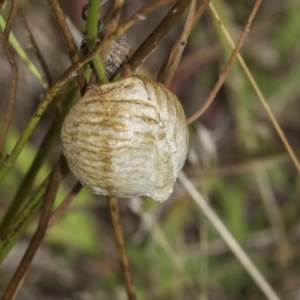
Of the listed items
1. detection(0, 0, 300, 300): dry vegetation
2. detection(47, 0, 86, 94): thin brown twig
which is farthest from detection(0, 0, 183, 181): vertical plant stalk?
detection(0, 0, 300, 300): dry vegetation

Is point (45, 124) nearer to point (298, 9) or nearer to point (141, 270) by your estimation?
point (141, 270)

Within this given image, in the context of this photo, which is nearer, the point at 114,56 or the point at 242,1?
the point at 114,56

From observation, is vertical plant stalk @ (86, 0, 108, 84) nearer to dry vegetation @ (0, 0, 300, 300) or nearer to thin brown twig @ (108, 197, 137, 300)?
thin brown twig @ (108, 197, 137, 300)

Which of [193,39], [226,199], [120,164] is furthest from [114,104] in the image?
[193,39]

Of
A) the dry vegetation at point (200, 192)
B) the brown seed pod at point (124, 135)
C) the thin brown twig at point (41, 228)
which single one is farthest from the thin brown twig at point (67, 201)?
the dry vegetation at point (200, 192)

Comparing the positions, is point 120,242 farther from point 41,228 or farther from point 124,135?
point 124,135

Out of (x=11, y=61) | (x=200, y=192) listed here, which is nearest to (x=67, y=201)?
(x=11, y=61)
